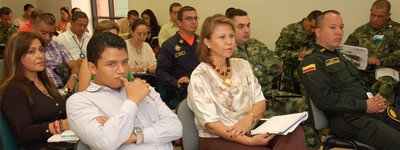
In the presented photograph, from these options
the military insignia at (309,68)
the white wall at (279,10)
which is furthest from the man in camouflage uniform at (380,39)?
the military insignia at (309,68)

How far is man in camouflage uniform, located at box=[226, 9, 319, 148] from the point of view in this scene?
3.05 meters

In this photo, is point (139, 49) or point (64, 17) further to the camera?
point (64, 17)

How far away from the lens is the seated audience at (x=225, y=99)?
2.00 meters

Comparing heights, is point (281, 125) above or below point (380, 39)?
below

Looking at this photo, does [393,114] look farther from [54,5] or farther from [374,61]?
[54,5]

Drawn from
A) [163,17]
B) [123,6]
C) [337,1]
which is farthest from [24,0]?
[337,1]

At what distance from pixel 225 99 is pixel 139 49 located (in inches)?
101

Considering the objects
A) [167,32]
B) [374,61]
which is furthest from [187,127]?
[167,32]

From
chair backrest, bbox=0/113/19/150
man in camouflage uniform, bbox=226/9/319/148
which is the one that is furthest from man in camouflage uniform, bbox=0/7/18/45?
chair backrest, bbox=0/113/19/150

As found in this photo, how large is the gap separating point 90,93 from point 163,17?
18.5 ft

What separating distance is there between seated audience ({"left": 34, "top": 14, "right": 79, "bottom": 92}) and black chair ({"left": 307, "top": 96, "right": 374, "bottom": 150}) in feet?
7.13

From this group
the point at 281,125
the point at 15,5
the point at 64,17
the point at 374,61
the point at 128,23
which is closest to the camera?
the point at 281,125

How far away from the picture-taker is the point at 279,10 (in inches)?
209

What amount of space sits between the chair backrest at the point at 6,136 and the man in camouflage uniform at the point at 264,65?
68.3 inches
